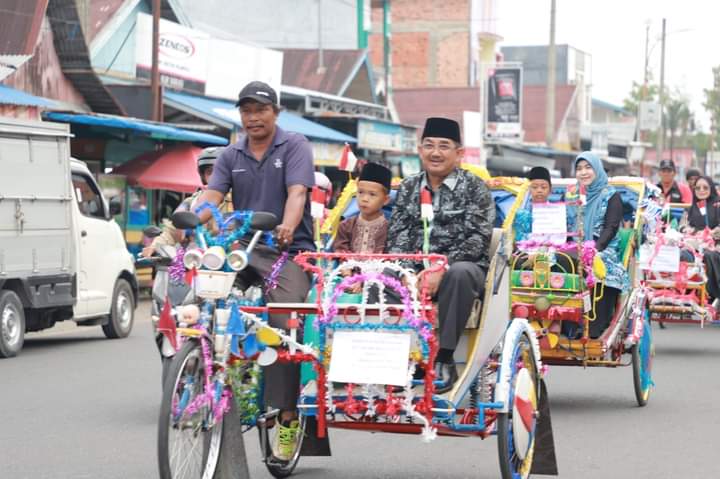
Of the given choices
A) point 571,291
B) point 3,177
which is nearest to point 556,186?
point 571,291

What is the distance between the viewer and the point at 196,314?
246 inches

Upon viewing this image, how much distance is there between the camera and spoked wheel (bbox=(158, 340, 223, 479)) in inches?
233

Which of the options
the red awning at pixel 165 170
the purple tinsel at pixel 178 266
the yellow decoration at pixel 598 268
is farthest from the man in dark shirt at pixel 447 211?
the red awning at pixel 165 170

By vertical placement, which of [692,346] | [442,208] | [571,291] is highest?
[442,208]

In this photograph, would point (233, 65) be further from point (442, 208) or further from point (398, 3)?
point (398, 3)

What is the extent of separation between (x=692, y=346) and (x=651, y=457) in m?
8.57

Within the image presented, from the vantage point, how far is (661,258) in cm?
1580

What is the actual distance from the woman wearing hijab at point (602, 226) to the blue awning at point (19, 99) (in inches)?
441

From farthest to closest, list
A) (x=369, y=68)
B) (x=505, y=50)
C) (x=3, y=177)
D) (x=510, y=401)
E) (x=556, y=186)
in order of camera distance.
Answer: (x=505, y=50)
(x=369, y=68)
(x=3, y=177)
(x=556, y=186)
(x=510, y=401)

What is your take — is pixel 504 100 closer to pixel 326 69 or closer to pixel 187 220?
pixel 326 69

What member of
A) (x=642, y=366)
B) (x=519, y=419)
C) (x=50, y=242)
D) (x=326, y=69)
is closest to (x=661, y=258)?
(x=642, y=366)

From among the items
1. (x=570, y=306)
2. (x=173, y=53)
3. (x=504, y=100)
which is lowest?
(x=570, y=306)

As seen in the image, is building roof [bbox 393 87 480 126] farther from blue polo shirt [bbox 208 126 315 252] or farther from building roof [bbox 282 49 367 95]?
blue polo shirt [bbox 208 126 315 252]

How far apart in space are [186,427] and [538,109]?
66.2 m
